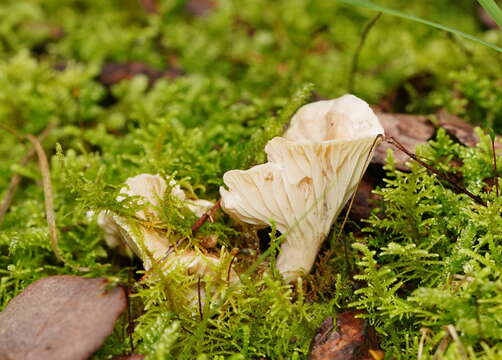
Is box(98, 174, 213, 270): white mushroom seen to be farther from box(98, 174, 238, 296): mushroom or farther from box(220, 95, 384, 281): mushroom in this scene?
box(220, 95, 384, 281): mushroom

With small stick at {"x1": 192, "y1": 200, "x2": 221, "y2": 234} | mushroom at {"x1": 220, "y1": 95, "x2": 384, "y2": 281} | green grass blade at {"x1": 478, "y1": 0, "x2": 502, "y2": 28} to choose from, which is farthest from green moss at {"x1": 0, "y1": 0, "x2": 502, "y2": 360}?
green grass blade at {"x1": 478, "y1": 0, "x2": 502, "y2": 28}

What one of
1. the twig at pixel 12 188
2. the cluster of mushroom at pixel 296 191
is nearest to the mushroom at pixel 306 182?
the cluster of mushroom at pixel 296 191

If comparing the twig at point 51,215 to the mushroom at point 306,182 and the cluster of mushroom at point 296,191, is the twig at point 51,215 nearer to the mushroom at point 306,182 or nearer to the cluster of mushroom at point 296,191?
the cluster of mushroom at point 296,191

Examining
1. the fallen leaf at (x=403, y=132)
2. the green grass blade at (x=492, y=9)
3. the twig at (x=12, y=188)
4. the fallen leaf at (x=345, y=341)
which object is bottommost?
the fallen leaf at (x=345, y=341)

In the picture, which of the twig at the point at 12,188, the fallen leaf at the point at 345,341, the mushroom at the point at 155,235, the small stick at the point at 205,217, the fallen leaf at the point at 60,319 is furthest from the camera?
the twig at the point at 12,188

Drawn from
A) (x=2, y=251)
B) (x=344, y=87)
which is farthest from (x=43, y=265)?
(x=344, y=87)

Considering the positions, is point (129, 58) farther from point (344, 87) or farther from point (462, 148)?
point (462, 148)
